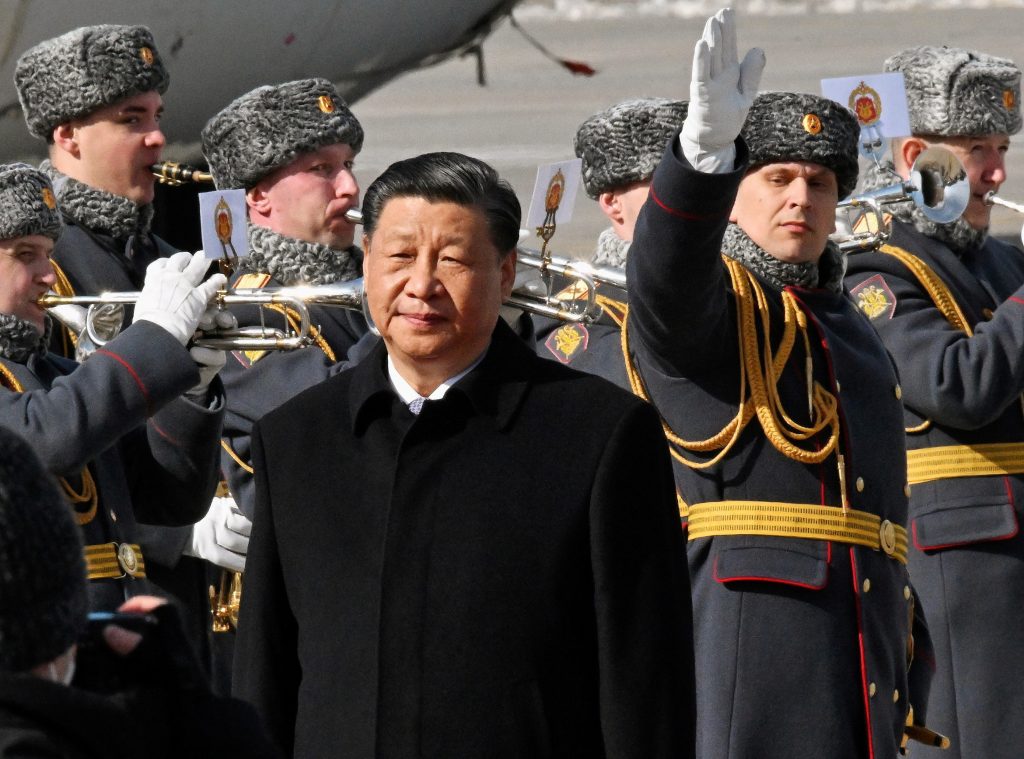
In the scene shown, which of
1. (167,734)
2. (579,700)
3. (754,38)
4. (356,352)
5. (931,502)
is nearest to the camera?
(167,734)

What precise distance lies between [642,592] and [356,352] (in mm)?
1611

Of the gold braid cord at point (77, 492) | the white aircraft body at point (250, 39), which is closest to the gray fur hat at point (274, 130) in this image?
the gold braid cord at point (77, 492)

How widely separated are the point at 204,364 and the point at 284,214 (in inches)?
31.4

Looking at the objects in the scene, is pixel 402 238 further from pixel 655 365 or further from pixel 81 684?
pixel 81 684

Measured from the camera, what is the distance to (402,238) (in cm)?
329

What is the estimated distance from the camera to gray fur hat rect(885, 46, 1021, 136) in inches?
224

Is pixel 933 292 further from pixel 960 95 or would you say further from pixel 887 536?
pixel 887 536

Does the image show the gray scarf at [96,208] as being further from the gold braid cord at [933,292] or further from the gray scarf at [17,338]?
the gold braid cord at [933,292]

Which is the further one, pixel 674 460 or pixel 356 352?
pixel 356 352

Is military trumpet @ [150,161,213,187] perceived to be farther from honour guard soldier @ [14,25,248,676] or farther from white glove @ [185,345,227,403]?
white glove @ [185,345,227,403]

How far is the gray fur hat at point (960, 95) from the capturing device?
5684 millimetres

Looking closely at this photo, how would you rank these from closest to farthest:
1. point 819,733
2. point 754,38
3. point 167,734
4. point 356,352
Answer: point 167,734
point 819,733
point 356,352
point 754,38

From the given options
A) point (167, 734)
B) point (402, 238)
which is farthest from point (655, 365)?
point (167, 734)

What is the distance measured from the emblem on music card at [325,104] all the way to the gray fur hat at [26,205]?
77cm
